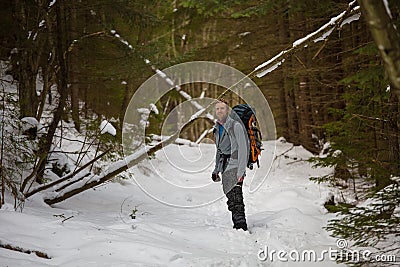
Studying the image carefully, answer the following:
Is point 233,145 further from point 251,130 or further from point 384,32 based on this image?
point 384,32

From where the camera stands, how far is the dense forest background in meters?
6.04

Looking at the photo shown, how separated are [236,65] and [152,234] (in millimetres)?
10187

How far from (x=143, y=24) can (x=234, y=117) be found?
457cm

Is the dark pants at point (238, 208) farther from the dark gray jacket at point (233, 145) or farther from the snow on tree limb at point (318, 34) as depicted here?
the snow on tree limb at point (318, 34)

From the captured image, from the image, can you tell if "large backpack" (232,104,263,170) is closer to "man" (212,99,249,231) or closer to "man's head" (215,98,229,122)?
"man" (212,99,249,231)

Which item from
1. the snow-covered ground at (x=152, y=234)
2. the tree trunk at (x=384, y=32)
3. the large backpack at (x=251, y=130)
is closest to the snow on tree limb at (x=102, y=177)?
the snow-covered ground at (x=152, y=234)

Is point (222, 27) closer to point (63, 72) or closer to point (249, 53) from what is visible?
point (249, 53)

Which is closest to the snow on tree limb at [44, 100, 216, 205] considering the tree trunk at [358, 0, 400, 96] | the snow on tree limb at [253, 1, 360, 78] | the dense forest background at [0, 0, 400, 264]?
the dense forest background at [0, 0, 400, 264]

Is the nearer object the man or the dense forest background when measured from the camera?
the dense forest background

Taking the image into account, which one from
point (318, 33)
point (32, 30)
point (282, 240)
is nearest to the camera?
point (318, 33)

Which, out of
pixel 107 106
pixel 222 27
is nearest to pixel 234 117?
pixel 107 106

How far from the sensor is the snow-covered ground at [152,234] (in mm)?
4918

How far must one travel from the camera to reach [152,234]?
6.16m

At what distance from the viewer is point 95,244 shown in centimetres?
516
